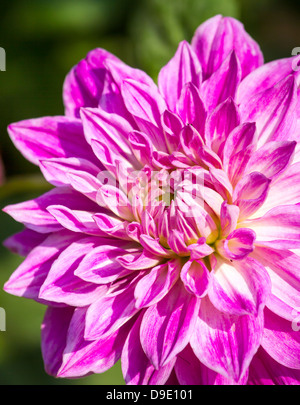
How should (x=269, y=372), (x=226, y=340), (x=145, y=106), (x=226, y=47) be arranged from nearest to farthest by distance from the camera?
(x=226, y=340) < (x=269, y=372) < (x=145, y=106) < (x=226, y=47)

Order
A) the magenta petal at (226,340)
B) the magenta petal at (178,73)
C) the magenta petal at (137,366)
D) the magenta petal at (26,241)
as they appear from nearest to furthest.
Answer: the magenta petal at (226,340), the magenta petal at (137,366), the magenta petal at (178,73), the magenta petal at (26,241)

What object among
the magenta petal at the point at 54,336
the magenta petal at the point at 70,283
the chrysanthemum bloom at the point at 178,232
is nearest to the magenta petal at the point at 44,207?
the chrysanthemum bloom at the point at 178,232

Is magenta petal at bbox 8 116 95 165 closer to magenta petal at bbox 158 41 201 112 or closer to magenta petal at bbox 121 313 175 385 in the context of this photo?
magenta petal at bbox 158 41 201 112

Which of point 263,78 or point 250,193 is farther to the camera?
point 263,78

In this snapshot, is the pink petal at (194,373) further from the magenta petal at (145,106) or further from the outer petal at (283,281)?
the magenta petal at (145,106)

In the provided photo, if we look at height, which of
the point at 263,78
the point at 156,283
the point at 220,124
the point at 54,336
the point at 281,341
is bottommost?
the point at 54,336

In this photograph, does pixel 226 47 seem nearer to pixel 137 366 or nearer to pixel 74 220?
pixel 74 220

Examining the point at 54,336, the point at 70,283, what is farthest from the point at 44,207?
the point at 54,336

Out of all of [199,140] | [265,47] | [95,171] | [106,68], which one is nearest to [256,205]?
[199,140]
